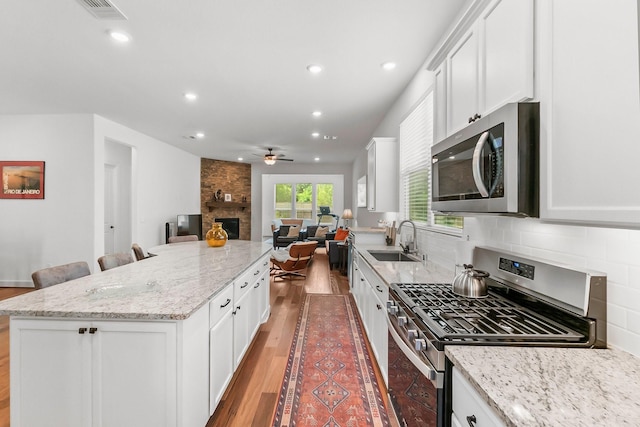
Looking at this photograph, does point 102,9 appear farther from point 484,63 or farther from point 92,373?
point 484,63

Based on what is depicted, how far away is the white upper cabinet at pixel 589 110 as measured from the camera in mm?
759

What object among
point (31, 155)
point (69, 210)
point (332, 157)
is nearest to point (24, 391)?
point (69, 210)

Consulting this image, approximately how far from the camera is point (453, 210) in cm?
164

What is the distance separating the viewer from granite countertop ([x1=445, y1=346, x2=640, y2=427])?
0.72m

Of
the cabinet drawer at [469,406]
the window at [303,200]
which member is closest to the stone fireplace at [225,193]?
the window at [303,200]

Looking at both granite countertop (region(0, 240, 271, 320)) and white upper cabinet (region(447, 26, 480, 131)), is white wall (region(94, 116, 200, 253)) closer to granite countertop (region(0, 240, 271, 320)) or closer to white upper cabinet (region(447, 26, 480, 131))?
granite countertop (region(0, 240, 271, 320))

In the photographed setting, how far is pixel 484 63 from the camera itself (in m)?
1.43

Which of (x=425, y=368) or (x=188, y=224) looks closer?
(x=425, y=368)

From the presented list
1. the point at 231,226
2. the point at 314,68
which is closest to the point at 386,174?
the point at 314,68

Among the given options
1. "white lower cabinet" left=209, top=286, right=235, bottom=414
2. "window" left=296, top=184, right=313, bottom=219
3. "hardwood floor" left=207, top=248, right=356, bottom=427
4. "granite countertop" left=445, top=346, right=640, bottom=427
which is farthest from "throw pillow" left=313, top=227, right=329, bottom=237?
"granite countertop" left=445, top=346, right=640, bottom=427

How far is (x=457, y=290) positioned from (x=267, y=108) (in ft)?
12.4

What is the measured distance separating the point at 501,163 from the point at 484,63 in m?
0.54

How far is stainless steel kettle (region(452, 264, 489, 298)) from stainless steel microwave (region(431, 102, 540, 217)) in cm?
34

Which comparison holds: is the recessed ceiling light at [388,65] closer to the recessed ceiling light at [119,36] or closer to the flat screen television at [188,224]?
the recessed ceiling light at [119,36]
